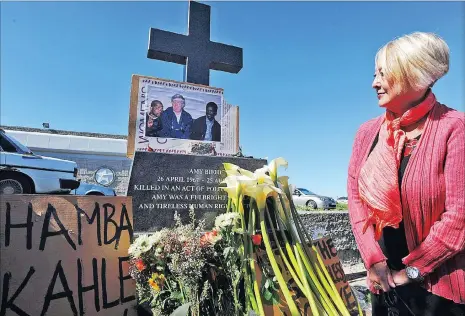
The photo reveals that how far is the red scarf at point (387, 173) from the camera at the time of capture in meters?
1.47

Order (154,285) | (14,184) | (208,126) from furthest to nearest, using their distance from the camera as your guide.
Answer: (14,184) < (208,126) < (154,285)

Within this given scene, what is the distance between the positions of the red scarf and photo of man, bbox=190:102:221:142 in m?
1.89

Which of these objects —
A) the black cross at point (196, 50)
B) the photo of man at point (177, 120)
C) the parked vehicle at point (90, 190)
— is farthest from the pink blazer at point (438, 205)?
the parked vehicle at point (90, 190)

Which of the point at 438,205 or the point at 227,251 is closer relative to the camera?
the point at 438,205

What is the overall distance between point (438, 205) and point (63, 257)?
2050 mm

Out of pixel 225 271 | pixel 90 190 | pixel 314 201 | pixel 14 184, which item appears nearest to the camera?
pixel 225 271

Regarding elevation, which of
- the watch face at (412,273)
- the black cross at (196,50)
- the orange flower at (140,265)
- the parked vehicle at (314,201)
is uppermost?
the black cross at (196,50)

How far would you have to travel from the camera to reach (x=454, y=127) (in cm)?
141

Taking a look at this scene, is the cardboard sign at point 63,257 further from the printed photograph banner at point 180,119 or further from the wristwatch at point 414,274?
the wristwatch at point 414,274

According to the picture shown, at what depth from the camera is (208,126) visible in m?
3.28

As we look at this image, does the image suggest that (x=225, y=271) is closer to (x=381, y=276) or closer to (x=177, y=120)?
(x=381, y=276)

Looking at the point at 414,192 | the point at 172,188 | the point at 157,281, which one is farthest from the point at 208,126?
the point at 414,192

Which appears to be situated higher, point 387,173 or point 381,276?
point 387,173

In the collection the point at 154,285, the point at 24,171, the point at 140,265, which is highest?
the point at 24,171
